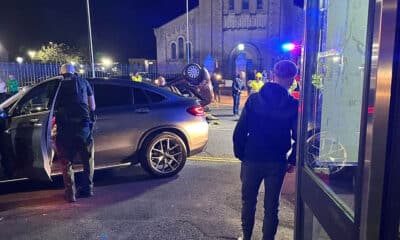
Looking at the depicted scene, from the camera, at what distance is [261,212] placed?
15.0ft

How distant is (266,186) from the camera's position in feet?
10.7

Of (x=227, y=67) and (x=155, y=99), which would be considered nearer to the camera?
(x=155, y=99)

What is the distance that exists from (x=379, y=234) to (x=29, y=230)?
12.7ft

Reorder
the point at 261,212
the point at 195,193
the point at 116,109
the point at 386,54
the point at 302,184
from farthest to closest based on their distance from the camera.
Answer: the point at 116,109
the point at 195,193
the point at 261,212
the point at 302,184
the point at 386,54

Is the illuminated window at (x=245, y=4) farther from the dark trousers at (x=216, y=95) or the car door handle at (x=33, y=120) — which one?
the car door handle at (x=33, y=120)

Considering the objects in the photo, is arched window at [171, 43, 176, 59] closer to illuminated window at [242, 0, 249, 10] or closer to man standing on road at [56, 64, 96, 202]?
illuminated window at [242, 0, 249, 10]

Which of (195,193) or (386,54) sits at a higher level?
(386,54)

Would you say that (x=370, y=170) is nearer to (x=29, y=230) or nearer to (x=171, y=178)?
(x=29, y=230)

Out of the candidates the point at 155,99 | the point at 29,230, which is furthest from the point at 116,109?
the point at 29,230

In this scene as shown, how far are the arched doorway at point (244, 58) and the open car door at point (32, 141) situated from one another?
29.4 metres

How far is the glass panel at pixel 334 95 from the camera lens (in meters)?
2.22

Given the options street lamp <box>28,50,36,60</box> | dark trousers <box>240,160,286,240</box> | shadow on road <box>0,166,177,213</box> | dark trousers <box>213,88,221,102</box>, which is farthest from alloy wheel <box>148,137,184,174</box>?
street lamp <box>28,50,36,60</box>

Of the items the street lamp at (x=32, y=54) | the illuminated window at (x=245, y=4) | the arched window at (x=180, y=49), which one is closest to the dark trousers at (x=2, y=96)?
the arched window at (x=180, y=49)

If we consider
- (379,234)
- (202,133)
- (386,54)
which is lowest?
(202,133)
